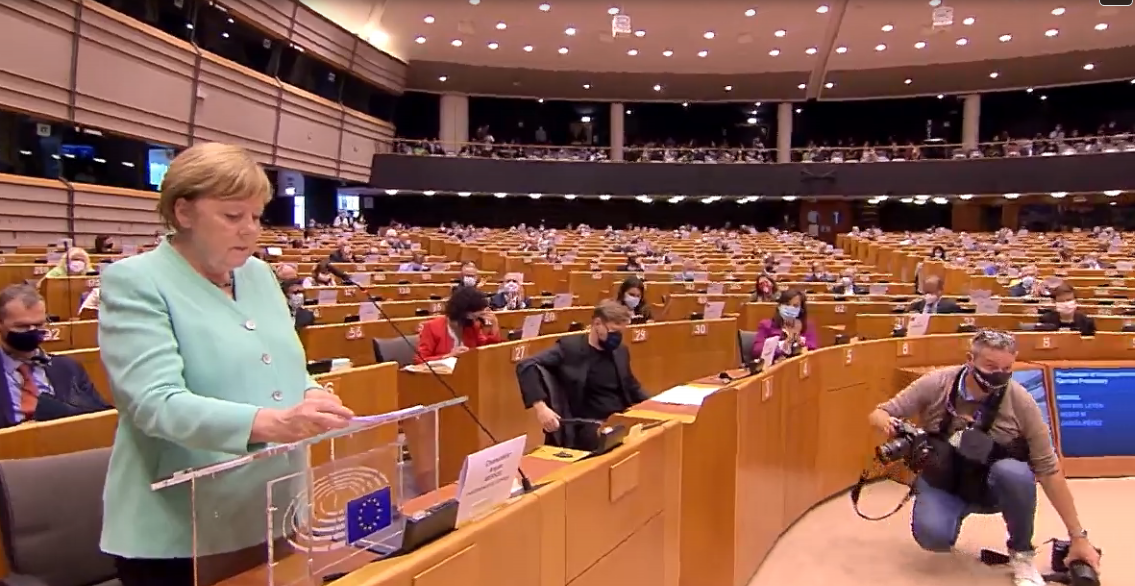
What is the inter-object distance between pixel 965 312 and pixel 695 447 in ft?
21.9

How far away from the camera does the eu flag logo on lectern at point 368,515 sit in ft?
5.15

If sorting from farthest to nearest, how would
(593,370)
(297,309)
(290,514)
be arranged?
(297,309) → (593,370) → (290,514)

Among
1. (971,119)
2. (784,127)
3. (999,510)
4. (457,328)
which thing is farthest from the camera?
(784,127)

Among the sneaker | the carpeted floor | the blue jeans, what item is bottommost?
the carpeted floor

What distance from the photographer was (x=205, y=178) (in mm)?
1449

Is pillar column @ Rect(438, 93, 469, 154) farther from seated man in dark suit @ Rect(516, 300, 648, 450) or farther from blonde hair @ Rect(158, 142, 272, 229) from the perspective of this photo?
blonde hair @ Rect(158, 142, 272, 229)

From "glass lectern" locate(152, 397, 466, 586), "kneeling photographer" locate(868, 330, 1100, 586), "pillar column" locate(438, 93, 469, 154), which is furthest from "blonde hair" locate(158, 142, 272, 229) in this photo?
"pillar column" locate(438, 93, 469, 154)

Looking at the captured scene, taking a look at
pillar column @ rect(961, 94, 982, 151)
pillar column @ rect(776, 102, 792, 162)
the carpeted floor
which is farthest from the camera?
pillar column @ rect(776, 102, 792, 162)

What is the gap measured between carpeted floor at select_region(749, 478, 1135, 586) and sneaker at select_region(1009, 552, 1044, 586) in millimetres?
88

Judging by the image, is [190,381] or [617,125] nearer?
[190,381]

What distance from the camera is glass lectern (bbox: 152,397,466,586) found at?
1443mm

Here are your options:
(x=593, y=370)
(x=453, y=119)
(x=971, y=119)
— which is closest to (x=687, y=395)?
(x=593, y=370)

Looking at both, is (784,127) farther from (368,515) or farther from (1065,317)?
(368,515)

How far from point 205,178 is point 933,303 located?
8.80 metres
